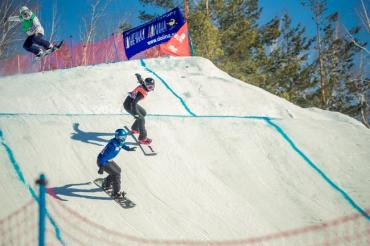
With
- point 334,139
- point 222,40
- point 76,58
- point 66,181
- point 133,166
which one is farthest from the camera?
point 222,40

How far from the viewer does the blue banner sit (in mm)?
13445

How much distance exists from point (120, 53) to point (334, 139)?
1359 centimetres

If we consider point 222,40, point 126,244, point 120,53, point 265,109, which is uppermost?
point 222,40

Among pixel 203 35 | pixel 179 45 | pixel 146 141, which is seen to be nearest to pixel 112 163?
pixel 146 141

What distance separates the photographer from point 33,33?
347 inches

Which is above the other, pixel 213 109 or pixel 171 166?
pixel 213 109

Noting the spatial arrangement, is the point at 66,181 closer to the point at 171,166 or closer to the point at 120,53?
the point at 171,166

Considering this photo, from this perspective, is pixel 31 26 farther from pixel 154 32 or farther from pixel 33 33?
pixel 154 32

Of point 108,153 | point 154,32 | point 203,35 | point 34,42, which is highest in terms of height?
point 203,35

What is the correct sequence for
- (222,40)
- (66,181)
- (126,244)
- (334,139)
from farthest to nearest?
(222,40) < (334,139) < (66,181) < (126,244)

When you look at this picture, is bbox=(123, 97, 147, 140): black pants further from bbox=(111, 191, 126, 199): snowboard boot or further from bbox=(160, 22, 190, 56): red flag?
bbox=(160, 22, 190, 56): red flag

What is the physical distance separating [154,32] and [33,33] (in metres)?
6.09

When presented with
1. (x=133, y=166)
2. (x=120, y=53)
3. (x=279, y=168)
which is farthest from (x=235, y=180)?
(x=120, y=53)

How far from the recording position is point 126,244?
15.6 feet
